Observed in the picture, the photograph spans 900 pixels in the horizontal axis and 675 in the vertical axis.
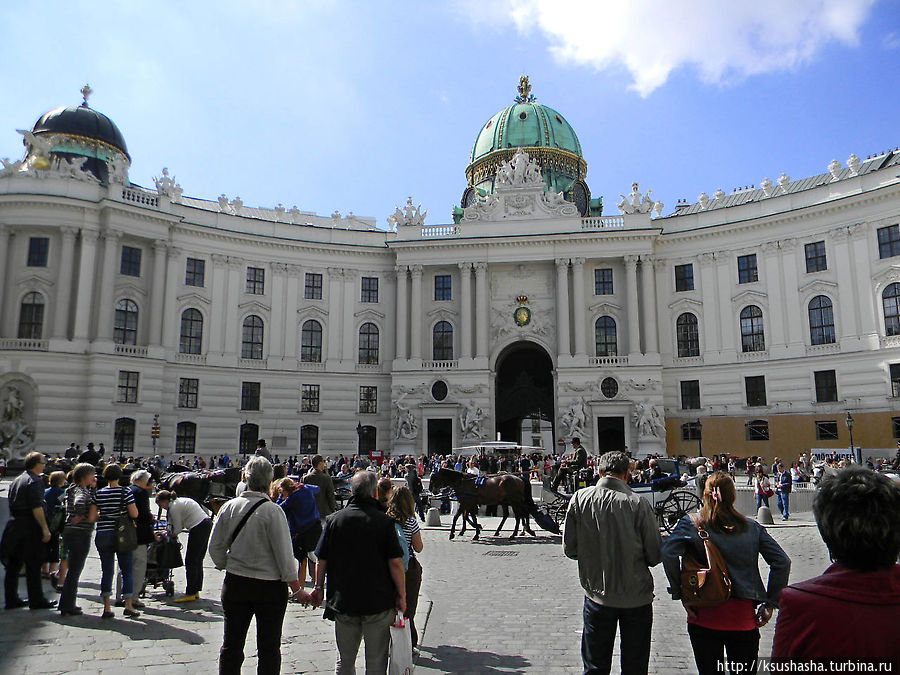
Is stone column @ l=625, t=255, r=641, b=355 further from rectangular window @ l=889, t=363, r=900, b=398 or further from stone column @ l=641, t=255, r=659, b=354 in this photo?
rectangular window @ l=889, t=363, r=900, b=398

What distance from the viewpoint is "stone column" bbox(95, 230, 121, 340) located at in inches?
1644

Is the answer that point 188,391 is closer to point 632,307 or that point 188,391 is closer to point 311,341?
point 311,341

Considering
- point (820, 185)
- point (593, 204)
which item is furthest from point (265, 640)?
point (593, 204)

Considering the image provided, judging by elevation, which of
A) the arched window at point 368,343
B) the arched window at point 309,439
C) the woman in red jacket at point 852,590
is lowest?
the woman in red jacket at point 852,590

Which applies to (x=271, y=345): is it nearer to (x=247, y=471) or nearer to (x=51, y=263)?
Answer: (x=51, y=263)

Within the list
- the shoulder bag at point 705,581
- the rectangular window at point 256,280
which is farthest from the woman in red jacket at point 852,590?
the rectangular window at point 256,280

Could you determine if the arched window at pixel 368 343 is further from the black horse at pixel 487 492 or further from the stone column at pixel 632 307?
the black horse at pixel 487 492

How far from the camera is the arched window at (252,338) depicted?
4641cm

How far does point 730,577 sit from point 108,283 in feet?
145

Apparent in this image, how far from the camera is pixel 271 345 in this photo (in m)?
46.6

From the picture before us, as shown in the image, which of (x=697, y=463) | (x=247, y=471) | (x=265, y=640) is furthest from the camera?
(x=697, y=463)

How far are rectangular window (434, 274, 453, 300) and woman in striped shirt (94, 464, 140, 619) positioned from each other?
39.6m

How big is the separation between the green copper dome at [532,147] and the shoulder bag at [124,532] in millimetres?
48755

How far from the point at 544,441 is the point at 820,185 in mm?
23629
